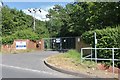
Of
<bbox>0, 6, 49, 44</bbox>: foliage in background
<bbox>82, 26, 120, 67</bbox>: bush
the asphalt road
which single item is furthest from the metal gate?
<bbox>82, 26, 120, 67</bbox>: bush

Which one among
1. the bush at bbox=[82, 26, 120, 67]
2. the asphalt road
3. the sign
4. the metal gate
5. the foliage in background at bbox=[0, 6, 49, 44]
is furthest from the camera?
the metal gate

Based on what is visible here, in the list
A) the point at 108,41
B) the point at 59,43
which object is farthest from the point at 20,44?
the point at 108,41

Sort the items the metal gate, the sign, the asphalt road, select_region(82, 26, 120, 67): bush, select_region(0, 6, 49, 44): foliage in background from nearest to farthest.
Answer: the asphalt road, select_region(82, 26, 120, 67): bush, the sign, select_region(0, 6, 49, 44): foliage in background, the metal gate


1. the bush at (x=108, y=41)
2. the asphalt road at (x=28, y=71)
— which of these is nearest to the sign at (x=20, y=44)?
the asphalt road at (x=28, y=71)

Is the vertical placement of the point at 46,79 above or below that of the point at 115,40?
below

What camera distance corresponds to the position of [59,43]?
142 ft

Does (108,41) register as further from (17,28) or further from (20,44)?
(17,28)

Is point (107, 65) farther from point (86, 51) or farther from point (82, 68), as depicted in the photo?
point (86, 51)

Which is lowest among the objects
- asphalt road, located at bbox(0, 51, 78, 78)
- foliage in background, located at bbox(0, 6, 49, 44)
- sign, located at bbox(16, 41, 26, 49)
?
asphalt road, located at bbox(0, 51, 78, 78)

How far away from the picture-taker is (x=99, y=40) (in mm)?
16984

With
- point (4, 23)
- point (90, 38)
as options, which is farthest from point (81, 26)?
point (4, 23)

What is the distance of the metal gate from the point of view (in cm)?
4281

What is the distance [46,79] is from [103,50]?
19.5 feet

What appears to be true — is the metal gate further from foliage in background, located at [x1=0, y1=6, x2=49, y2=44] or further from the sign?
the sign
